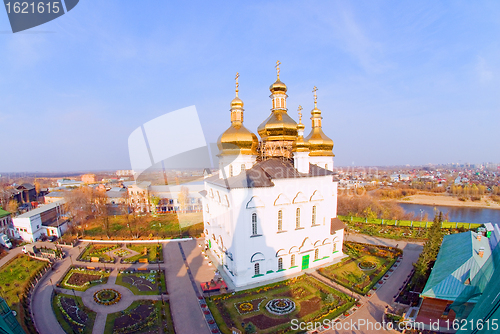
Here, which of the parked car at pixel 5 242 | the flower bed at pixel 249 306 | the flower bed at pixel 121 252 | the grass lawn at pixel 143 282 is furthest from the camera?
the parked car at pixel 5 242

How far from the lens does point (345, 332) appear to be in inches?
440

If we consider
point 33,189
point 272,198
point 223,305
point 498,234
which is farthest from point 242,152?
point 33,189

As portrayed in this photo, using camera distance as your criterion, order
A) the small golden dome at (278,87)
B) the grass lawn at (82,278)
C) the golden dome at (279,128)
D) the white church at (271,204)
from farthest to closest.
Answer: the small golden dome at (278,87), the golden dome at (279,128), the grass lawn at (82,278), the white church at (271,204)

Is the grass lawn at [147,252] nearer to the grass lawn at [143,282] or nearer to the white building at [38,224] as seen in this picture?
the grass lawn at [143,282]

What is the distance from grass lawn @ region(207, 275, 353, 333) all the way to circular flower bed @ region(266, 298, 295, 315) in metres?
Result: 0.18

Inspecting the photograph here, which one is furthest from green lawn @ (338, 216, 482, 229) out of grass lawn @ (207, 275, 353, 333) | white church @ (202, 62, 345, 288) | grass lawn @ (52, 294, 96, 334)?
grass lawn @ (52, 294, 96, 334)

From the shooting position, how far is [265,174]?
50.7 feet

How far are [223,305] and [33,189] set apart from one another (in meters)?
55.5

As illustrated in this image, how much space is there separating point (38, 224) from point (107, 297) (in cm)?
1684

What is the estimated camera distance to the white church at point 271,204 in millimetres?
14680

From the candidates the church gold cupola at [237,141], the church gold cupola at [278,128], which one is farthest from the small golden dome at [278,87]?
the church gold cupola at [237,141]

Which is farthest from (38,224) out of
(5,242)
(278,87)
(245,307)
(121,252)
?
(278,87)

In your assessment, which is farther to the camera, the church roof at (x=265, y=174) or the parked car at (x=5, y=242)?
the parked car at (x=5, y=242)

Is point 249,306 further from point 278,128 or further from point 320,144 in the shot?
point 320,144
